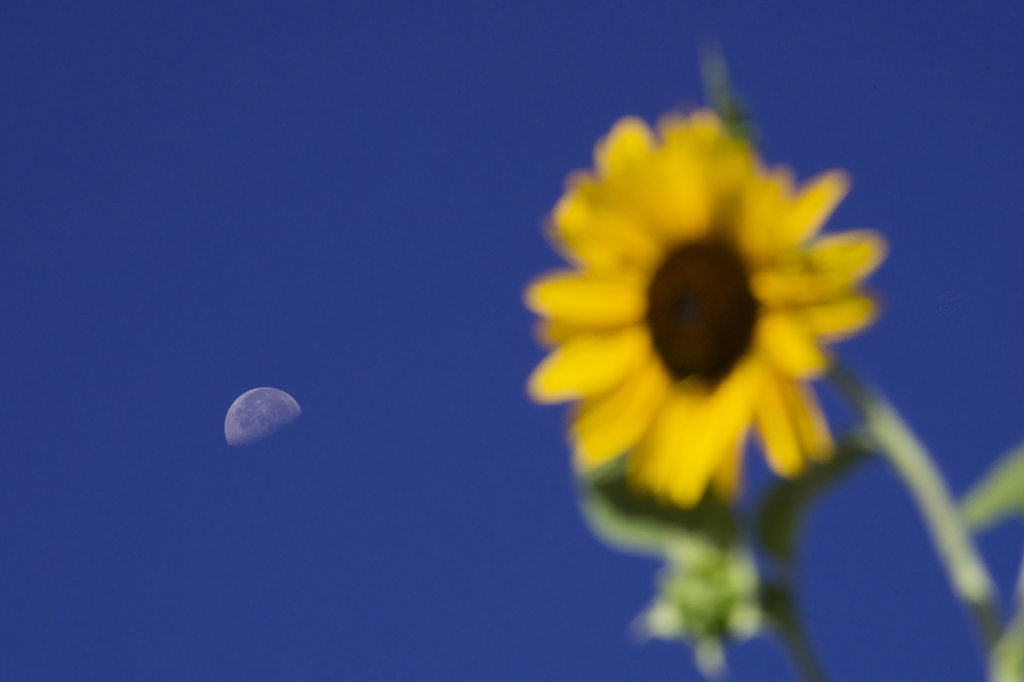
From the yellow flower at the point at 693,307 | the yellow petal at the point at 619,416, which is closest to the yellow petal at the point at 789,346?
the yellow flower at the point at 693,307

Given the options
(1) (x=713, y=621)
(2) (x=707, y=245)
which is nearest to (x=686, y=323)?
(2) (x=707, y=245)

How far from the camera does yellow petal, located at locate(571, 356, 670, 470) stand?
100cm

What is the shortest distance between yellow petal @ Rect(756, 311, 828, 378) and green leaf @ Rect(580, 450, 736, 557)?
0.50 feet

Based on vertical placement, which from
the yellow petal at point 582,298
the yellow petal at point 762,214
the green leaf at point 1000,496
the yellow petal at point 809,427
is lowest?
the green leaf at point 1000,496

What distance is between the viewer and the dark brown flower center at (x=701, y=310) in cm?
99

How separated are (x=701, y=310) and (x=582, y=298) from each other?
0.41 ft

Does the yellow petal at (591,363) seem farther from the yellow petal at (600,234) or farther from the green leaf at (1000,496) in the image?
the green leaf at (1000,496)

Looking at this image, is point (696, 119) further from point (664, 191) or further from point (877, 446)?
point (877, 446)

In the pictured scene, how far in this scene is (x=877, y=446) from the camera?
0.81 m

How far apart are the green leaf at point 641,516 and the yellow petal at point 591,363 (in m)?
0.08

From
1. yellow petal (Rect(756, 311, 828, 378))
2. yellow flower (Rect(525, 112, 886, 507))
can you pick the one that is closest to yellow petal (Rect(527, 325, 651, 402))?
yellow flower (Rect(525, 112, 886, 507))

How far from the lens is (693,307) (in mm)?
1033

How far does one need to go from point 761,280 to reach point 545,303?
233 millimetres

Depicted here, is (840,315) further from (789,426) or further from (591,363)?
(591,363)
